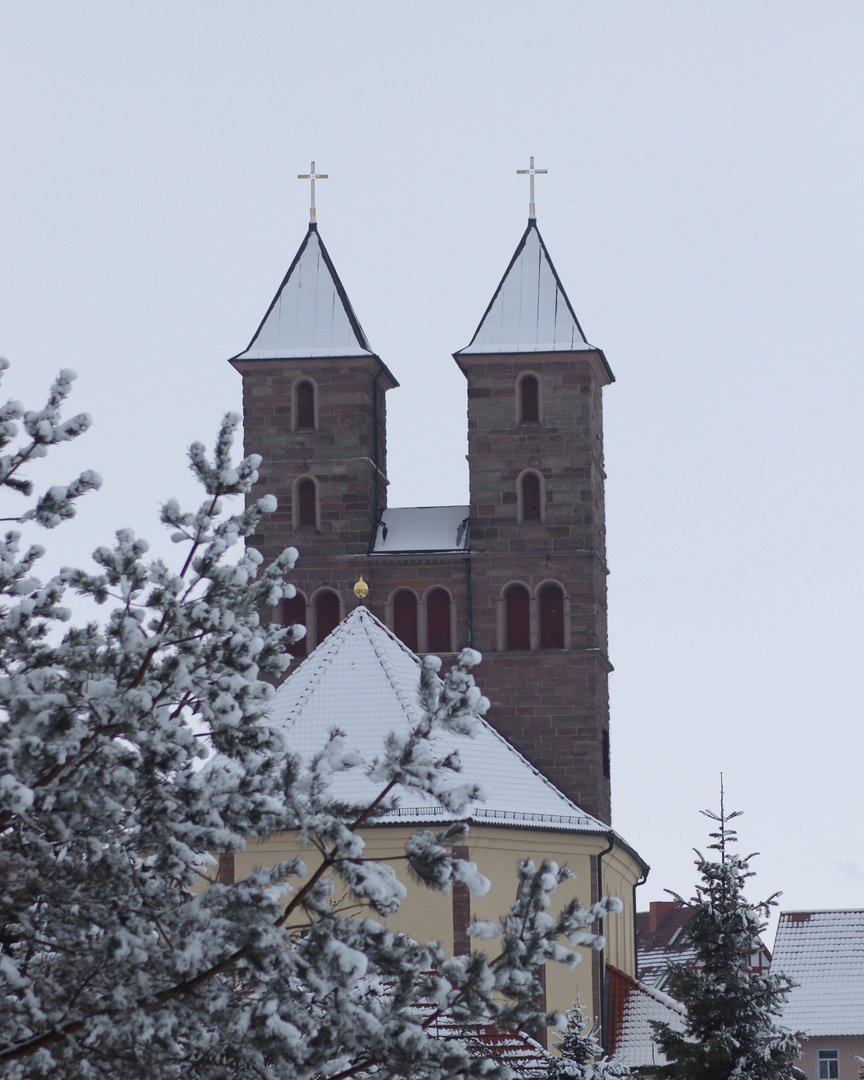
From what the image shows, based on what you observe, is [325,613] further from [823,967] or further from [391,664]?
[823,967]

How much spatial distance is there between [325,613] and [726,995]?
16898 mm

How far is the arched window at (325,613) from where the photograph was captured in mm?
39969

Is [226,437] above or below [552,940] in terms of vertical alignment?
above

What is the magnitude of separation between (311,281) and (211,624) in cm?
3256

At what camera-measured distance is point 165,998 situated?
32.0 feet

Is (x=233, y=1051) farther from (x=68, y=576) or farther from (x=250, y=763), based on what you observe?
(x=68, y=576)

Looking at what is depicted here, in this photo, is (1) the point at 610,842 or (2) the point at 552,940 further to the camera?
(1) the point at 610,842

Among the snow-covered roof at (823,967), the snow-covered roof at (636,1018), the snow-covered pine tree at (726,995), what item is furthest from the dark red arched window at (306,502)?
the snow-covered roof at (823,967)

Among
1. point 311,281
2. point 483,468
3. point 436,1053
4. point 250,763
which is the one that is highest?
point 311,281

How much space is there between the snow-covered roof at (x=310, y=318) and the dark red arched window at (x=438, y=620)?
5.16 m

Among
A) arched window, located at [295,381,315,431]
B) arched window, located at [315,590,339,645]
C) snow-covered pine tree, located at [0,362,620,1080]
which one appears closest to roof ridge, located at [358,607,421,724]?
arched window, located at [315,590,339,645]

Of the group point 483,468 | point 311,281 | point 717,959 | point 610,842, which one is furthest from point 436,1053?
point 311,281

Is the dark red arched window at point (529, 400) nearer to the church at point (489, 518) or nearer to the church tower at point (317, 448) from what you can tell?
the church at point (489, 518)

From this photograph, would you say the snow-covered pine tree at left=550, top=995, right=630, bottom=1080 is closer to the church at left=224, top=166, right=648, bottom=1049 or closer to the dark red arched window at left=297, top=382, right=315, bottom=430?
the church at left=224, top=166, right=648, bottom=1049
